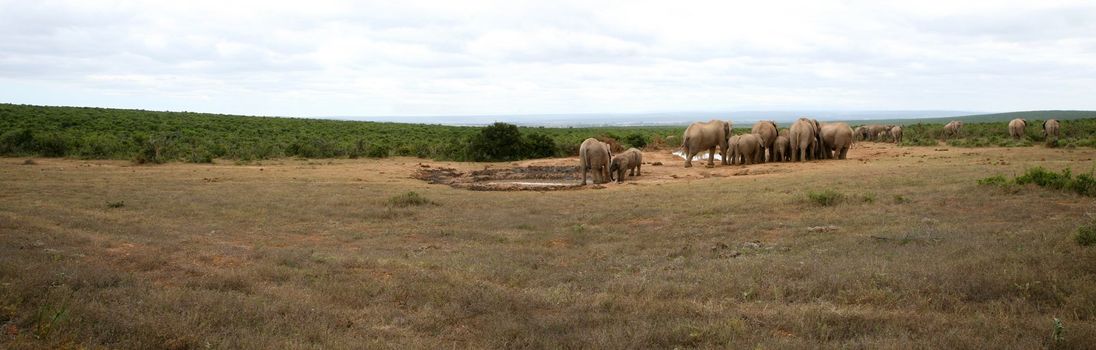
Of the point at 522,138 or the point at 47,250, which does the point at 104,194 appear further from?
the point at 522,138

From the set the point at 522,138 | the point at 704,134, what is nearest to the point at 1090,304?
the point at 704,134

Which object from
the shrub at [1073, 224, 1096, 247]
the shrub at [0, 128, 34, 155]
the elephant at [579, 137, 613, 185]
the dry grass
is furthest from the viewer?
the shrub at [0, 128, 34, 155]

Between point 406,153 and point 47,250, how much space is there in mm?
29408

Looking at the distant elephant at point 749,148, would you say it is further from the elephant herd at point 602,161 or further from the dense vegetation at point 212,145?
the dense vegetation at point 212,145

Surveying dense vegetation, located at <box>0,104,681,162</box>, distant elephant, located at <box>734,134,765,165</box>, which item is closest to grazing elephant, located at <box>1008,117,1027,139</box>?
dense vegetation, located at <box>0,104,681,162</box>

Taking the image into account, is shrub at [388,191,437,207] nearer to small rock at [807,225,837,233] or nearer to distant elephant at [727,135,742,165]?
small rock at [807,225,837,233]

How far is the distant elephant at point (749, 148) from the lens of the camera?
28169 millimetres

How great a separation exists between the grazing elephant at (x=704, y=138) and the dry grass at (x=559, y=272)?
13.0 m

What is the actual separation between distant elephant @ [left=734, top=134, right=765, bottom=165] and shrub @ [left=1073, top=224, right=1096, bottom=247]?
790 inches

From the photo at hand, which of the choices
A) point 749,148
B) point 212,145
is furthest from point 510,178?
point 212,145

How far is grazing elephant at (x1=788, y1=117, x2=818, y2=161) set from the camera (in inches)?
1118

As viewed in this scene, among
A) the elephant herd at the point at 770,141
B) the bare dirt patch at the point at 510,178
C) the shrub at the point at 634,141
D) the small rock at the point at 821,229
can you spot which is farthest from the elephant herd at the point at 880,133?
the small rock at the point at 821,229

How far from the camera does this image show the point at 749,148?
92.6 ft

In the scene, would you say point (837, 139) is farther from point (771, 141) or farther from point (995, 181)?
point (995, 181)
